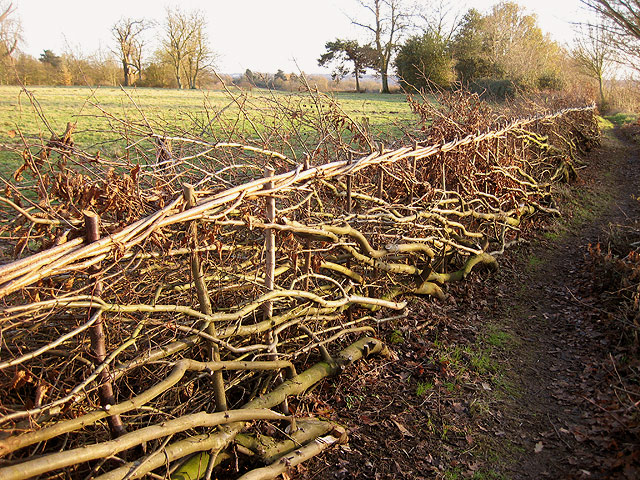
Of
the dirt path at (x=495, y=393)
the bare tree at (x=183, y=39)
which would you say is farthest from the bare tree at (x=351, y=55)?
the dirt path at (x=495, y=393)

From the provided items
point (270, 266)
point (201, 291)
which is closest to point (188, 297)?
point (201, 291)

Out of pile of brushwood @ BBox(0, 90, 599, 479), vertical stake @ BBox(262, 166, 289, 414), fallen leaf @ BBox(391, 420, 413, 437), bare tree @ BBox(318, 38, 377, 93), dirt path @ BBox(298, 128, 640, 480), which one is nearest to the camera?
pile of brushwood @ BBox(0, 90, 599, 479)

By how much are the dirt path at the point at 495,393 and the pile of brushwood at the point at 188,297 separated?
272 millimetres

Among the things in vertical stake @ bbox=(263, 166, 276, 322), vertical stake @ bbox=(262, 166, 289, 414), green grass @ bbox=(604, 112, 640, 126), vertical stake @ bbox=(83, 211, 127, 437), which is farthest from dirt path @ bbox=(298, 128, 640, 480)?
green grass @ bbox=(604, 112, 640, 126)

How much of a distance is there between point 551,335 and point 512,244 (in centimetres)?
291

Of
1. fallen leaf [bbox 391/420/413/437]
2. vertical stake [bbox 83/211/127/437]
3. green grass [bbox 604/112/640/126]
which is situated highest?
green grass [bbox 604/112/640/126]

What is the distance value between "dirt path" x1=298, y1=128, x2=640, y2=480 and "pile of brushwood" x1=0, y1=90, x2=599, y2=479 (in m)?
0.27

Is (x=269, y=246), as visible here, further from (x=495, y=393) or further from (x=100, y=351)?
(x=495, y=393)

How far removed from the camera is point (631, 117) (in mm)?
28453

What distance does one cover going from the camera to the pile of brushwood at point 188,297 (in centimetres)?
242

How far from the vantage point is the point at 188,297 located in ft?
11.1

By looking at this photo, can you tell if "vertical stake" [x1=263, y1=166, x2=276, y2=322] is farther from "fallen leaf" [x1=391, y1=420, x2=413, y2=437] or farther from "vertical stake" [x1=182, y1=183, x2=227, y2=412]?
"fallen leaf" [x1=391, y1=420, x2=413, y2=437]

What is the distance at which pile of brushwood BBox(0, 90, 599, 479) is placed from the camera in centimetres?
242

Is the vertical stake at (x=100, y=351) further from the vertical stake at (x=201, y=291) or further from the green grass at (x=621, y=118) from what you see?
the green grass at (x=621, y=118)
